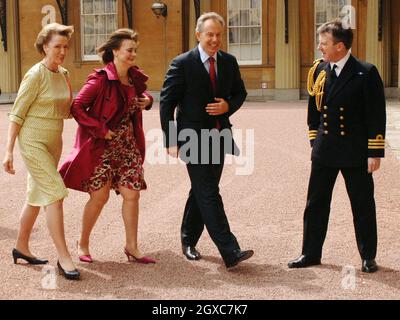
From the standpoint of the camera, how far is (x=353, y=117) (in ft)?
17.3

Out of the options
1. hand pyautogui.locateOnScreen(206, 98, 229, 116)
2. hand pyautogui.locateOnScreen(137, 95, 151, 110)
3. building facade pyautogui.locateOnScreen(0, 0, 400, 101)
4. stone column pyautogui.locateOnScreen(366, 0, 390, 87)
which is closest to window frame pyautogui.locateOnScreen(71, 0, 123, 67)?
building facade pyautogui.locateOnScreen(0, 0, 400, 101)

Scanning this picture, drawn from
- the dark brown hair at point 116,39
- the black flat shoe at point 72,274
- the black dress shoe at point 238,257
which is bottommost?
the black flat shoe at point 72,274

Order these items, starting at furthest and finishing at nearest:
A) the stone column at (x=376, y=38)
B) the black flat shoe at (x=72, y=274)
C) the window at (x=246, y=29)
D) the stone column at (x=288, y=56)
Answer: the window at (x=246, y=29) < the stone column at (x=288, y=56) < the stone column at (x=376, y=38) < the black flat shoe at (x=72, y=274)

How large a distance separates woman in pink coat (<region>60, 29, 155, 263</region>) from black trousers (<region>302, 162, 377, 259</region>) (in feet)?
3.79

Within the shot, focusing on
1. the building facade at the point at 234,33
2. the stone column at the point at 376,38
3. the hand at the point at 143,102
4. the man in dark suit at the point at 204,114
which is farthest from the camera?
the building facade at the point at 234,33

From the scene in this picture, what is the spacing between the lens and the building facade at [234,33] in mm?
23047

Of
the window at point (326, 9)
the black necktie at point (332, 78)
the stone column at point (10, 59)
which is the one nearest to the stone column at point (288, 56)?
the window at point (326, 9)

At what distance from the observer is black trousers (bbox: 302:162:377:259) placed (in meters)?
5.32

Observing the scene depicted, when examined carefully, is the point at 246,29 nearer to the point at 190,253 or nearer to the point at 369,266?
the point at 190,253

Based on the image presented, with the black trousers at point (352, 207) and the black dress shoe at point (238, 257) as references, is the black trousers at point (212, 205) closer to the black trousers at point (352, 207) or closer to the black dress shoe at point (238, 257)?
the black dress shoe at point (238, 257)

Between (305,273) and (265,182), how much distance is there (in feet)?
13.3

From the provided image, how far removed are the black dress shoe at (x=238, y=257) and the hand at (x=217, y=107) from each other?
3.12ft

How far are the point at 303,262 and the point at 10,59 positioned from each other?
71.3ft

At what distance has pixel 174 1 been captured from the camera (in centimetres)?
2425
